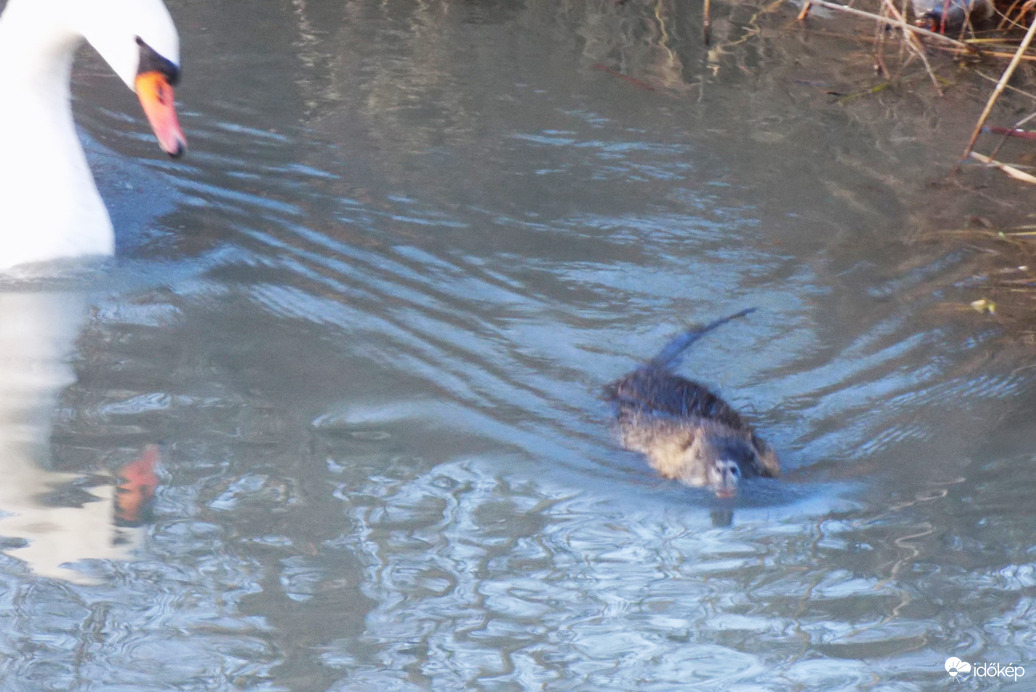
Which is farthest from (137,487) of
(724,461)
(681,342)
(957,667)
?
(957,667)

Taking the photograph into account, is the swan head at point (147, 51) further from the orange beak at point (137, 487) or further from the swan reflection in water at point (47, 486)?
the orange beak at point (137, 487)

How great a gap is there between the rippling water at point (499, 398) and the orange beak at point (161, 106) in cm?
80

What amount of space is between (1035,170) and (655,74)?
8.67ft

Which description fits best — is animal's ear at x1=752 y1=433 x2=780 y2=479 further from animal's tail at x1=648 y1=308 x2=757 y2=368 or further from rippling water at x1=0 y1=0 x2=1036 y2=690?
animal's tail at x1=648 y1=308 x2=757 y2=368

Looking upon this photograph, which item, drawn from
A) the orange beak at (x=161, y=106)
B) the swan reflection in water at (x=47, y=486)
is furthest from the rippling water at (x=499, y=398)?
the orange beak at (x=161, y=106)

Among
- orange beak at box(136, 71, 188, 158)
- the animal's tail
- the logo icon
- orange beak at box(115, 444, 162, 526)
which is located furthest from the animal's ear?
orange beak at box(136, 71, 188, 158)

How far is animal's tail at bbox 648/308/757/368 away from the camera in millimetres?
5062

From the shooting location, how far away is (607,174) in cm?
686

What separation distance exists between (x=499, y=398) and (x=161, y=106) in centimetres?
168

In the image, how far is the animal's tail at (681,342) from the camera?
5.06 metres

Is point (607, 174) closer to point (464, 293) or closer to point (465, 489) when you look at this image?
point (464, 293)

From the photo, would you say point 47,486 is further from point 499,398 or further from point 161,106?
point 499,398

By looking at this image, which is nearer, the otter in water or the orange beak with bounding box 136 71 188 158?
the otter in water

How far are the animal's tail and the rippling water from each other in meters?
0.08
